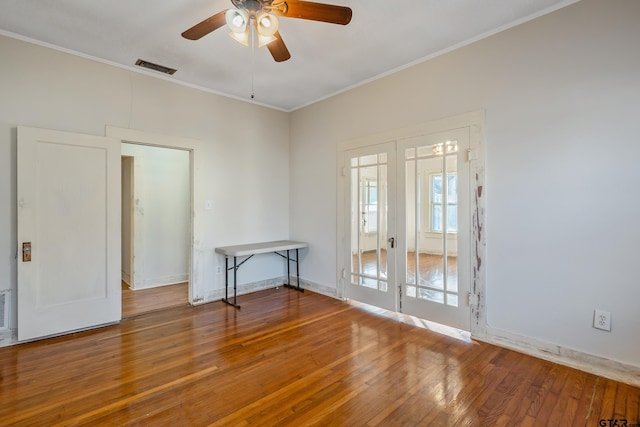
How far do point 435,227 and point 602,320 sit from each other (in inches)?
58.2

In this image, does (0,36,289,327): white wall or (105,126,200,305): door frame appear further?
(105,126,200,305): door frame

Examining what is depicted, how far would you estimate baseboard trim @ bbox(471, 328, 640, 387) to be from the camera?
7.32 ft

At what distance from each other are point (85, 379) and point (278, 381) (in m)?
1.47

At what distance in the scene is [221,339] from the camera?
9.91ft

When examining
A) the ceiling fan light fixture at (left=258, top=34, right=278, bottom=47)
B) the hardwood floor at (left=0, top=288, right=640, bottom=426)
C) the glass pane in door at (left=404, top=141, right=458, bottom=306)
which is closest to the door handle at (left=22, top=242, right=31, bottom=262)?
the hardwood floor at (left=0, top=288, right=640, bottom=426)

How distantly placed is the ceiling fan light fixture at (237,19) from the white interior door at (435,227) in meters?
2.10

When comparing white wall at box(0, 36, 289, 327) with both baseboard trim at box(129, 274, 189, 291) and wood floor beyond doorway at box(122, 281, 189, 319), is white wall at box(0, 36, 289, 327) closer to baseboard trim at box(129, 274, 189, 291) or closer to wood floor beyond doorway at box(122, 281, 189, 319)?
wood floor beyond doorway at box(122, 281, 189, 319)

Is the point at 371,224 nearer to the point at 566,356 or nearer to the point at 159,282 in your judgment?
the point at 566,356

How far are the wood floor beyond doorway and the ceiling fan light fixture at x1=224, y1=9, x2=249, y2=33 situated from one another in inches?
134

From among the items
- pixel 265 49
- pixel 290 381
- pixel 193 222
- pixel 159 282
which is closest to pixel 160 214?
pixel 159 282

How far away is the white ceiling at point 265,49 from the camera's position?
2469 mm

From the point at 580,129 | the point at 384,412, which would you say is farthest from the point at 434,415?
the point at 580,129

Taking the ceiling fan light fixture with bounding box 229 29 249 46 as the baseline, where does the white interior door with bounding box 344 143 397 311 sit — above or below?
below

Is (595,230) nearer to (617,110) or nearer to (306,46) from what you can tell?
(617,110)
